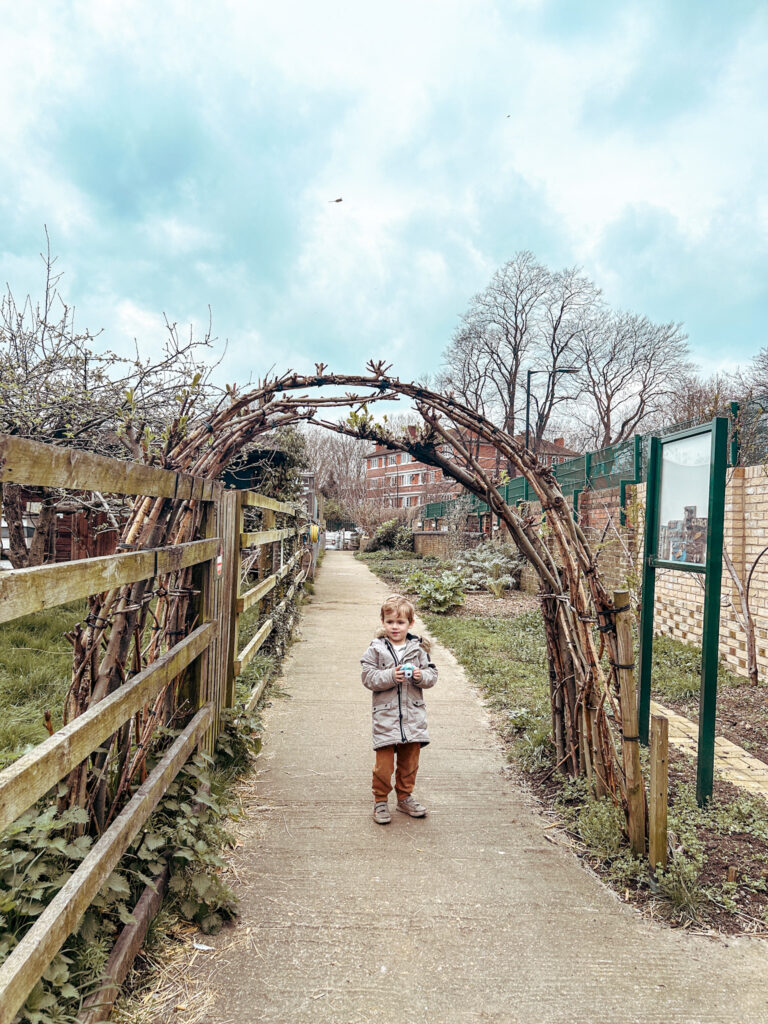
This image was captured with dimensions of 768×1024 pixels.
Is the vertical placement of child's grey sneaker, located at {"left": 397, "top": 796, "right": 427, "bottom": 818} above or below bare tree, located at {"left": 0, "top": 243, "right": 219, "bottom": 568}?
below

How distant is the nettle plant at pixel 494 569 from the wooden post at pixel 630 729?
9458 millimetres

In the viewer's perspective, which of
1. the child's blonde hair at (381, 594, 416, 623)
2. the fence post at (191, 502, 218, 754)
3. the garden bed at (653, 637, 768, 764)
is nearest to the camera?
the fence post at (191, 502, 218, 754)

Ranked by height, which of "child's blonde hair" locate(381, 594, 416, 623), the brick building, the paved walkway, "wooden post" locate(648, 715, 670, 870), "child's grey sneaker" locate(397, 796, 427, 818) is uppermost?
the brick building

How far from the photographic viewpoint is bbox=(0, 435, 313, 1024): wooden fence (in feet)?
4.43

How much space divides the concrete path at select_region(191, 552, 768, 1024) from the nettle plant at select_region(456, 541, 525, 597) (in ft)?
30.2

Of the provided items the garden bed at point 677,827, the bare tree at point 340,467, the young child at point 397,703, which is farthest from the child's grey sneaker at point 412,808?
the bare tree at point 340,467

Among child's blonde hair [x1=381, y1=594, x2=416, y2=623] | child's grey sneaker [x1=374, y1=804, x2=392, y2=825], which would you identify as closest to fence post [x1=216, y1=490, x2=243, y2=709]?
child's blonde hair [x1=381, y1=594, x2=416, y2=623]

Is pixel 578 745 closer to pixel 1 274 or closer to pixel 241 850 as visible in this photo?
pixel 241 850

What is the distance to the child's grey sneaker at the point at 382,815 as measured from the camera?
3.16m

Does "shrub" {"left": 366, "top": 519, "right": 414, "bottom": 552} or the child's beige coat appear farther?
"shrub" {"left": 366, "top": 519, "right": 414, "bottom": 552}

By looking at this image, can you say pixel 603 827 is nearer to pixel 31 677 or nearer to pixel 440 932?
pixel 440 932

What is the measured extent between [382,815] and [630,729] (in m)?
1.32

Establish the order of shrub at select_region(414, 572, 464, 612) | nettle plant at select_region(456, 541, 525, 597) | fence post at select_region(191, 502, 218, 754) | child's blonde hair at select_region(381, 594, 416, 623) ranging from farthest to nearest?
nettle plant at select_region(456, 541, 525, 597) → shrub at select_region(414, 572, 464, 612) → child's blonde hair at select_region(381, 594, 416, 623) → fence post at select_region(191, 502, 218, 754)

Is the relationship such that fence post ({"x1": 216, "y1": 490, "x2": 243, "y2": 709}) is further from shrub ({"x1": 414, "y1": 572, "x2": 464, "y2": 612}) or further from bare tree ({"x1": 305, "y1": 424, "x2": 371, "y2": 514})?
bare tree ({"x1": 305, "y1": 424, "x2": 371, "y2": 514})
